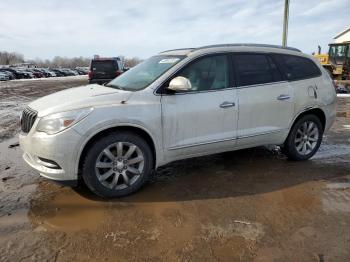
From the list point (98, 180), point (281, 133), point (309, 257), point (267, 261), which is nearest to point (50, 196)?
point (98, 180)

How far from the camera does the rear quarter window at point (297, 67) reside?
5172 mm

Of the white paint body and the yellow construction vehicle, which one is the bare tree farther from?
the white paint body

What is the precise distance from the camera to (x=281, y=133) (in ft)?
16.8

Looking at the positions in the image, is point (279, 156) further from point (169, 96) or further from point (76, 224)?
point (76, 224)

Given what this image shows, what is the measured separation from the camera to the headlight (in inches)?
145

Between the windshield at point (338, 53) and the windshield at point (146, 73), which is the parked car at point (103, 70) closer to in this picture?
the windshield at point (146, 73)

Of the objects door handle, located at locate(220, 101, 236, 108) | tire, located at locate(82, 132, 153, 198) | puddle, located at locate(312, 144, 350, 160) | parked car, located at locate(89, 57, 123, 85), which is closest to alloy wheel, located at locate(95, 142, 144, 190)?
tire, located at locate(82, 132, 153, 198)

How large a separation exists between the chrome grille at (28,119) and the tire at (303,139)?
3.65m

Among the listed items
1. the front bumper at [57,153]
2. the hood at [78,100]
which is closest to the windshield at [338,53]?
the hood at [78,100]

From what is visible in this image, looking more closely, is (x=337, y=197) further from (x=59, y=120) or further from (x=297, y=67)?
(x=59, y=120)

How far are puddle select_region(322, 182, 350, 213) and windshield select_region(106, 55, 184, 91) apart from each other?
8.22ft

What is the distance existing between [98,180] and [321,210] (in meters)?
2.51

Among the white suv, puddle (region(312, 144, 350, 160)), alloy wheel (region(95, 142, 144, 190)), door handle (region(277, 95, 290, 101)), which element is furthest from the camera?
puddle (region(312, 144, 350, 160))

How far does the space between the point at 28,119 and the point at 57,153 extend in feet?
2.40
